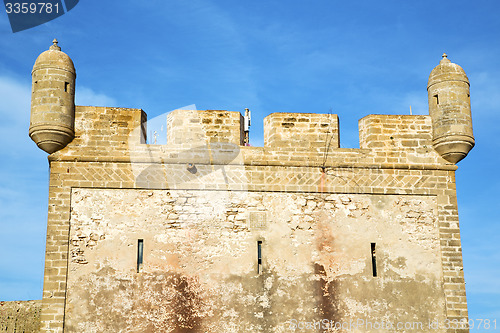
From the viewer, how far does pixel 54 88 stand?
1331cm

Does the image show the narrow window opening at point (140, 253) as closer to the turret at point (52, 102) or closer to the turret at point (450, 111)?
the turret at point (52, 102)

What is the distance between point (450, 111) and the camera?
14.1 metres

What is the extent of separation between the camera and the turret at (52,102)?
13.1 metres

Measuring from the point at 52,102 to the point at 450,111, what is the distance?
7.68m

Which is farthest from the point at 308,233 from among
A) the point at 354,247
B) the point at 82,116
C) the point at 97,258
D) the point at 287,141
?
the point at 82,116

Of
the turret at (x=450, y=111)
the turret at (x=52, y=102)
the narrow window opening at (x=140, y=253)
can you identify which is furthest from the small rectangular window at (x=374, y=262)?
the turret at (x=52, y=102)

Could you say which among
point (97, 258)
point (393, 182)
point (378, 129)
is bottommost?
point (97, 258)

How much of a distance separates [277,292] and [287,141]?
2913mm

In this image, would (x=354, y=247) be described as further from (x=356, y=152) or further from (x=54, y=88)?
(x=54, y=88)

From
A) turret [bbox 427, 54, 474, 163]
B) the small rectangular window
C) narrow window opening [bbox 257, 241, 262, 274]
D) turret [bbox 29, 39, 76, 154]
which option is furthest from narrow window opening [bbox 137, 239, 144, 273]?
turret [bbox 427, 54, 474, 163]

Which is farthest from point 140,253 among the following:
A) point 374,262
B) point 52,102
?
point 374,262

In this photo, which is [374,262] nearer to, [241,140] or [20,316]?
[241,140]

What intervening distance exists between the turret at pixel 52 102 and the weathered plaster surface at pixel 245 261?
1068mm

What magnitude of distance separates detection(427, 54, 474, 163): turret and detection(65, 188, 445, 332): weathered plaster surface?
1.30 m
